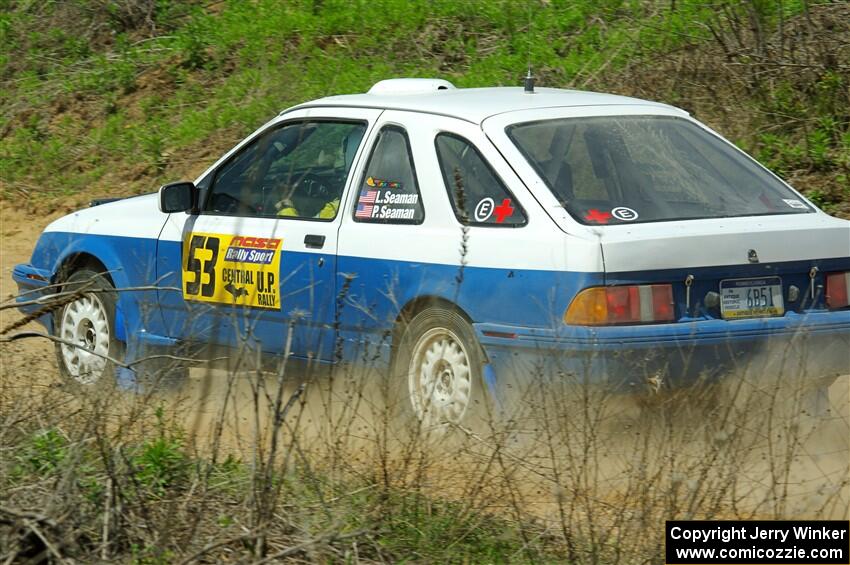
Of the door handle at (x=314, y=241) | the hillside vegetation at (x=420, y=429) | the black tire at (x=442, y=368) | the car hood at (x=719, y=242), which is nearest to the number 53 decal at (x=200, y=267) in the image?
the hillside vegetation at (x=420, y=429)

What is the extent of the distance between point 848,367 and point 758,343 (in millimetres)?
494

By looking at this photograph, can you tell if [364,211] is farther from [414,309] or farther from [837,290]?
[837,290]

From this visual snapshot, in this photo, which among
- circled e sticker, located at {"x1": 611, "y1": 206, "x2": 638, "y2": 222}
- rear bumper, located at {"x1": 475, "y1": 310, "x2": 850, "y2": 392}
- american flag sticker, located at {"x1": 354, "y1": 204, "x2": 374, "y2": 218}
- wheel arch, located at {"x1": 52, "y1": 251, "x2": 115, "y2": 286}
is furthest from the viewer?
wheel arch, located at {"x1": 52, "y1": 251, "x2": 115, "y2": 286}

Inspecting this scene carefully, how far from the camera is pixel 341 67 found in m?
13.0

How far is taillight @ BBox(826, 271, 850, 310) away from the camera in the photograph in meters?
5.53

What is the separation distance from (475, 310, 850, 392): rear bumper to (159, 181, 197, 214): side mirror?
2176 mm

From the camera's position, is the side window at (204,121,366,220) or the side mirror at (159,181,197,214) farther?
the side mirror at (159,181,197,214)

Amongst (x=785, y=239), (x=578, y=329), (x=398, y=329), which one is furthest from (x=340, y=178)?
(x=785, y=239)

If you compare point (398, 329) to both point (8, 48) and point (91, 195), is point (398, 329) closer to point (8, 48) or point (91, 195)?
point (91, 195)

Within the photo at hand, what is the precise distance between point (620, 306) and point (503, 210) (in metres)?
0.77

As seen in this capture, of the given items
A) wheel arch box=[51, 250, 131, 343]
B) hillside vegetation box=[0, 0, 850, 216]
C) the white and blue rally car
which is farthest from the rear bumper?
hillside vegetation box=[0, 0, 850, 216]

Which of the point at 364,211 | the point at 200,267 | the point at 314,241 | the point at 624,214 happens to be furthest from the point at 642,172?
the point at 200,267

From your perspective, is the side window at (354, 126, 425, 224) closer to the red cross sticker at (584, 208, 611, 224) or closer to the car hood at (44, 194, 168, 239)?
the red cross sticker at (584, 208, 611, 224)

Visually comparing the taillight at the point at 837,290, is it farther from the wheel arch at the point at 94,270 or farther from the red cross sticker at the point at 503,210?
the wheel arch at the point at 94,270
